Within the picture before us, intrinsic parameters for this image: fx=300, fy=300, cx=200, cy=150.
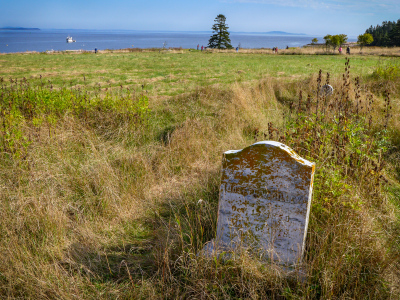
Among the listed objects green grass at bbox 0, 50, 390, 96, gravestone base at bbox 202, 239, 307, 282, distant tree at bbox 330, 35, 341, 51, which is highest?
distant tree at bbox 330, 35, 341, 51

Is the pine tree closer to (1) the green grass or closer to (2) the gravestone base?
(1) the green grass

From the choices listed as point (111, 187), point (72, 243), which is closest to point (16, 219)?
point (72, 243)

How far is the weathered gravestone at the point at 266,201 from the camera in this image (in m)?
2.69

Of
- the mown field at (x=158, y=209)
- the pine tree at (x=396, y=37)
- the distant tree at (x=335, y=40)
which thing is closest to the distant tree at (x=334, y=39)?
the distant tree at (x=335, y=40)

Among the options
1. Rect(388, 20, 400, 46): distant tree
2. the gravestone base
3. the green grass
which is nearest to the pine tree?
Rect(388, 20, 400, 46): distant tree

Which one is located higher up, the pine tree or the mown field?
the pine tree

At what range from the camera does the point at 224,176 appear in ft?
9.55

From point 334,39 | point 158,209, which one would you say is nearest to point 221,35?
point 334,39

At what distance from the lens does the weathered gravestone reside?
2.69 meters

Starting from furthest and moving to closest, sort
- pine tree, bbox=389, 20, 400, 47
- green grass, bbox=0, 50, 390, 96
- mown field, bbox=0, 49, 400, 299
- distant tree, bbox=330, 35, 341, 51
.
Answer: pine tree, bbox=389, 20, 400, 47 → distant tree, bbox=330, 35, 341, 51 → green grass, bbox=0, 50, 390, 96 → mown field, bbox=0, 49, 400, 299

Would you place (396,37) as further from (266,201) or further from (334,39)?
(266,201)

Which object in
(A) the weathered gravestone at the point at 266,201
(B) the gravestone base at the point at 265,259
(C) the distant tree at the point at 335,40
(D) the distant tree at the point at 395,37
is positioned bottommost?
(B) the gravestone base at the point at 265,259

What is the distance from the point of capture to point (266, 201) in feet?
9.17

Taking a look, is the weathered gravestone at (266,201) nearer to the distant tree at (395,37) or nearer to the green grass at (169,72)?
the green grass at (169,72)
